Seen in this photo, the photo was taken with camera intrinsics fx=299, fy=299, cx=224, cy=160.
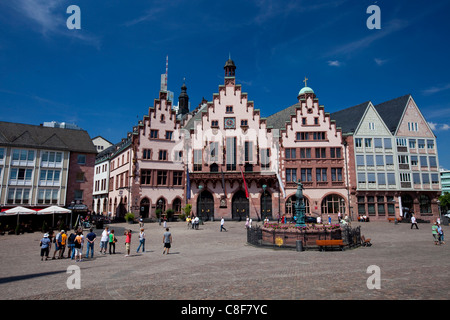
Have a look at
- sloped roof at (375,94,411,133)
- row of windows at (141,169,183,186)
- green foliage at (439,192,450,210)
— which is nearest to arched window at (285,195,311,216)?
row of windows at (141,169,183,186)

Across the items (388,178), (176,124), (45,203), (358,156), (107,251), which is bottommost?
(107,251)

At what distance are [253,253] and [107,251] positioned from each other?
34.1ft

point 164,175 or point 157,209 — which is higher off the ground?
point 164,175

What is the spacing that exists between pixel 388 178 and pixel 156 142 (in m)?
38.2

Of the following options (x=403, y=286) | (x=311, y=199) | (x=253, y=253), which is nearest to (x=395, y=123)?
(x=311, y=199)

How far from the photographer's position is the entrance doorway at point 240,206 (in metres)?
48.6

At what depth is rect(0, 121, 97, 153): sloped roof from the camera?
41812 millimetres

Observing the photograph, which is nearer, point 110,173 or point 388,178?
point 388,178

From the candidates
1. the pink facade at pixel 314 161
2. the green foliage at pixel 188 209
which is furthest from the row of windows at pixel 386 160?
the green foliage at pixel 188 209

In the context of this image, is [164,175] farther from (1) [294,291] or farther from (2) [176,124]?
(1) [294,291]

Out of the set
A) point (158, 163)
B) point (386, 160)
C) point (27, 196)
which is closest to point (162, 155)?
point (158, 163)

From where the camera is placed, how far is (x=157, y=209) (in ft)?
153
